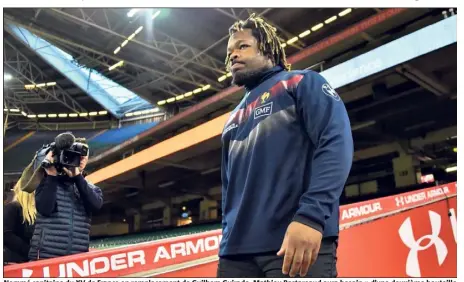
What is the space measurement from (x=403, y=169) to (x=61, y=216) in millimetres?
2729

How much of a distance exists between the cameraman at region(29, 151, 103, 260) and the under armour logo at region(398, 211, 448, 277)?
787 mm

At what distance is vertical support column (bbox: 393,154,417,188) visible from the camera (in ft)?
10.2

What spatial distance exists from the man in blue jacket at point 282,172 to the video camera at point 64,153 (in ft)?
1.40

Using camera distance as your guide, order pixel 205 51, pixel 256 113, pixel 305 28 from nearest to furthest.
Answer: pixel 256 113
pixel 305 28
pixel 205 51

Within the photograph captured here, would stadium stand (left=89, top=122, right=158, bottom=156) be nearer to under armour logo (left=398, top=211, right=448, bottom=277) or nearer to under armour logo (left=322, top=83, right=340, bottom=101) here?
under armour logo (left=398, top=211, right=448, bottom=277)

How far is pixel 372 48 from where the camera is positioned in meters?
2.38

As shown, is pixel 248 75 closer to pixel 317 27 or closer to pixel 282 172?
pixel 282 172

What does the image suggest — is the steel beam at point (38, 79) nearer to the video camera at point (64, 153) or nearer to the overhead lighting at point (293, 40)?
the overhead lighting at point (293, 40)

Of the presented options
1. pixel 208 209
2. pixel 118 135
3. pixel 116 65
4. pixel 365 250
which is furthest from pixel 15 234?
pixel 118 135

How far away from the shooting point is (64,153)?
2.95 ft

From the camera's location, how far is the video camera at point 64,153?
90 centimetres
